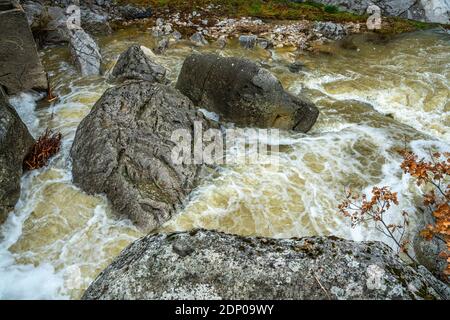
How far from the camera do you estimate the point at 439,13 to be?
21453mm

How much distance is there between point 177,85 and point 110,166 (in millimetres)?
4904

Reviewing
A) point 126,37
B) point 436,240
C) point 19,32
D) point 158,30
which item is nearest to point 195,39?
point 158,30

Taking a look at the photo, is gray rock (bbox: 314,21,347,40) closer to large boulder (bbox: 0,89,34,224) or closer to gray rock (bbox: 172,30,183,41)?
gray rock (bbox: 172,30,183,41)

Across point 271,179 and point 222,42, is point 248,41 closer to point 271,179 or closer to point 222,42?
point 222,42

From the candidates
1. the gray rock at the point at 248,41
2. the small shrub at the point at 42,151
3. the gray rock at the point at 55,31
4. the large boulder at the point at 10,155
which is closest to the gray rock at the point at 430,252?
the large boulder at the point at 10,155

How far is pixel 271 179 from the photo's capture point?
30.3ft

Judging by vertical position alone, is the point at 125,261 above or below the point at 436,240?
above

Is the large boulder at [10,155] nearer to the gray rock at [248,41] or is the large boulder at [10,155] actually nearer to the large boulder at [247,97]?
the large boulder at [247,97]

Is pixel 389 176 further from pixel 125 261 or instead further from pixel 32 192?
pixel 32 192

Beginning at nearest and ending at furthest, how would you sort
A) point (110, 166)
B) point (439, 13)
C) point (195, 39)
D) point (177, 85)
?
point (110, 166) → point (177, 85) → point (195, 39) → point (439, 13)

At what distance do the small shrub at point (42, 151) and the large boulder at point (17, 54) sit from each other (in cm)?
320

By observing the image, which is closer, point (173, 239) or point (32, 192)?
point (173, 239)

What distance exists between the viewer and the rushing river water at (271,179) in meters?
7.31

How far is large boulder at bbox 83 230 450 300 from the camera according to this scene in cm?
318
